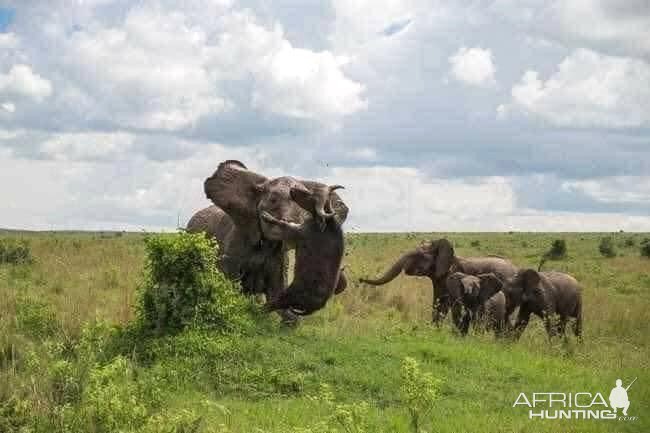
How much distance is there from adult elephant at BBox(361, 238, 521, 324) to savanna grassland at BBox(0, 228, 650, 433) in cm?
174

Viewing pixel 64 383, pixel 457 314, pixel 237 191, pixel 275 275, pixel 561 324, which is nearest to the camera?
pixel 64 383

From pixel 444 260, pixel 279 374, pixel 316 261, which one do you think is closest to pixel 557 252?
pixel 444 260

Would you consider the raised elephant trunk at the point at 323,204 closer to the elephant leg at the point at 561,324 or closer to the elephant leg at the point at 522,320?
the elephant leg at the point at 522,320

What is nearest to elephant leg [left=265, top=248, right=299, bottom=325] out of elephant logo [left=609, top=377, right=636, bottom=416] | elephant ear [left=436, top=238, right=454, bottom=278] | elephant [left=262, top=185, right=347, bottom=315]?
elephant [left=262, top=185, right=347, bottom=315]

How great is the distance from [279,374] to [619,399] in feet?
14.2

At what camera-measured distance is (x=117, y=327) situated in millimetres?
12172

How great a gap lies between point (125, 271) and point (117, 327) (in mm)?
10854

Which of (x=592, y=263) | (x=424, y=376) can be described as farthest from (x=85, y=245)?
(x=424, y=376)

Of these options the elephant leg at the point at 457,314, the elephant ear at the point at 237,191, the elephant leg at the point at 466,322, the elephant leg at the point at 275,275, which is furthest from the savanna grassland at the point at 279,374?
the elephant ear at the point at 237,191

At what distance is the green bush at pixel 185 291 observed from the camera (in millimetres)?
11828

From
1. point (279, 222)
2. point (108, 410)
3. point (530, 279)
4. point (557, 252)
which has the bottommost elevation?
point (108, 410)

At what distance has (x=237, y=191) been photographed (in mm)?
13461

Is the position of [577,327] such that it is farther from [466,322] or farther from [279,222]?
[279,222]

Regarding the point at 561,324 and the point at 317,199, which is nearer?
the point at 317,199
